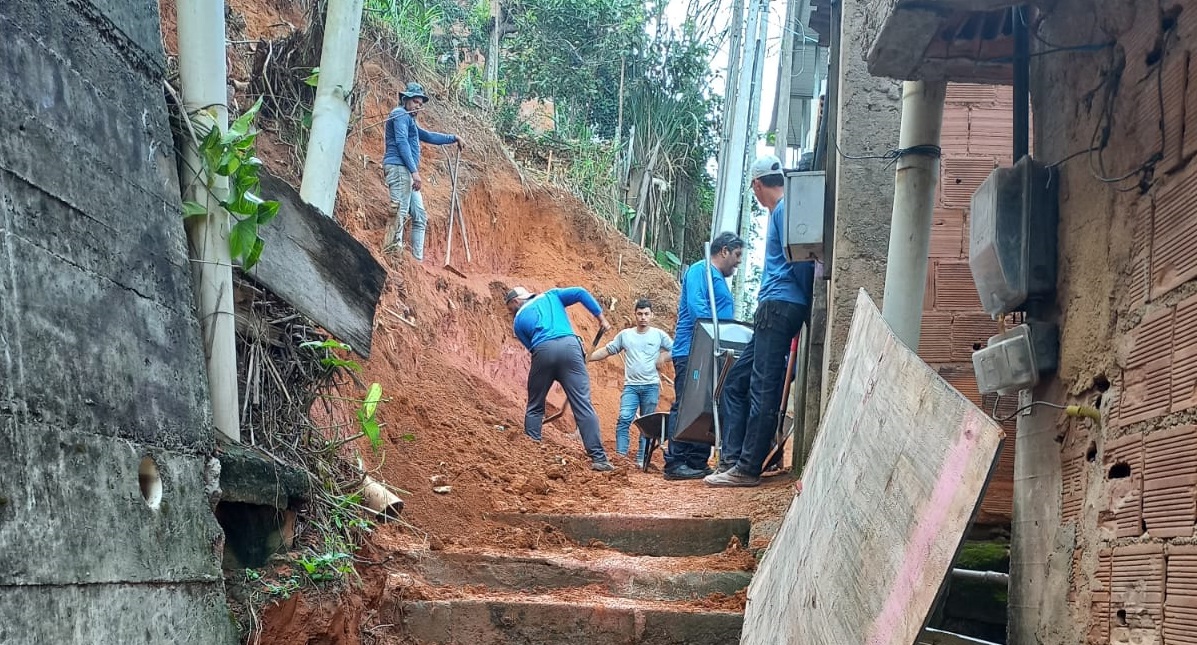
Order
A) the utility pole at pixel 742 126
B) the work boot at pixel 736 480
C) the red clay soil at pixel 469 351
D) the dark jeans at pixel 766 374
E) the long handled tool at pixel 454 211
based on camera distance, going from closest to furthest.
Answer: the red clay soil at pixel 469 351 < the dark jeans at pixel 766 374 < the work boot at pixel 736 480 < the utility pole at pixel 742 126 < the long handled tool at pixel 454 211

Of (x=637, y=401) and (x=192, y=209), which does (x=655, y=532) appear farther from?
(x=637, y=401)

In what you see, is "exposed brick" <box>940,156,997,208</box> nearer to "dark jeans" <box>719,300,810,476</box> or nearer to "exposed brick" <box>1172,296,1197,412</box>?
"dark jeans" <box>719,300,810,476</box>

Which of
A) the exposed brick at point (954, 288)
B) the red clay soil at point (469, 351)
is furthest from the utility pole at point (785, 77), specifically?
the exposed brick at point (954, 288)

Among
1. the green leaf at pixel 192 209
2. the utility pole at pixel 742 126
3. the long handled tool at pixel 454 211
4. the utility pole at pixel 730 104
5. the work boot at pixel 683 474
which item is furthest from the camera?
the utility pole at pixel 730 104

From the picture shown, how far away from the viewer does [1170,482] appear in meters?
2.10

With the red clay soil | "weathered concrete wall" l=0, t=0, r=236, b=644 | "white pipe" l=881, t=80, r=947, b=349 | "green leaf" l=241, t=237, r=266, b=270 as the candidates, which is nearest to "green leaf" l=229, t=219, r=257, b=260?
"green leaf" l=241, t=237, r=266, b=270

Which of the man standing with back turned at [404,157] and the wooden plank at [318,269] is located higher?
the man standing with back turned at [404,157]

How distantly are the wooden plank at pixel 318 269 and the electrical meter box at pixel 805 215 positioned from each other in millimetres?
2221

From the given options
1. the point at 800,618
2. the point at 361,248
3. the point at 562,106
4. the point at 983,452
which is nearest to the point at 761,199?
the point at 361,248

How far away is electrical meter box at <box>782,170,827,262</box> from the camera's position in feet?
17.1

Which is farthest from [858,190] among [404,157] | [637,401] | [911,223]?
[404,157]

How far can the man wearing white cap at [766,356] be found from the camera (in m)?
5.48

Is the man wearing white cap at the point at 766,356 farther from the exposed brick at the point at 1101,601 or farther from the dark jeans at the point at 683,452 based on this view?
the exposed brick at the point at 1101,601

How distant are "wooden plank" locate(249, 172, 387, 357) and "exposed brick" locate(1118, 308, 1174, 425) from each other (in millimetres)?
2532
